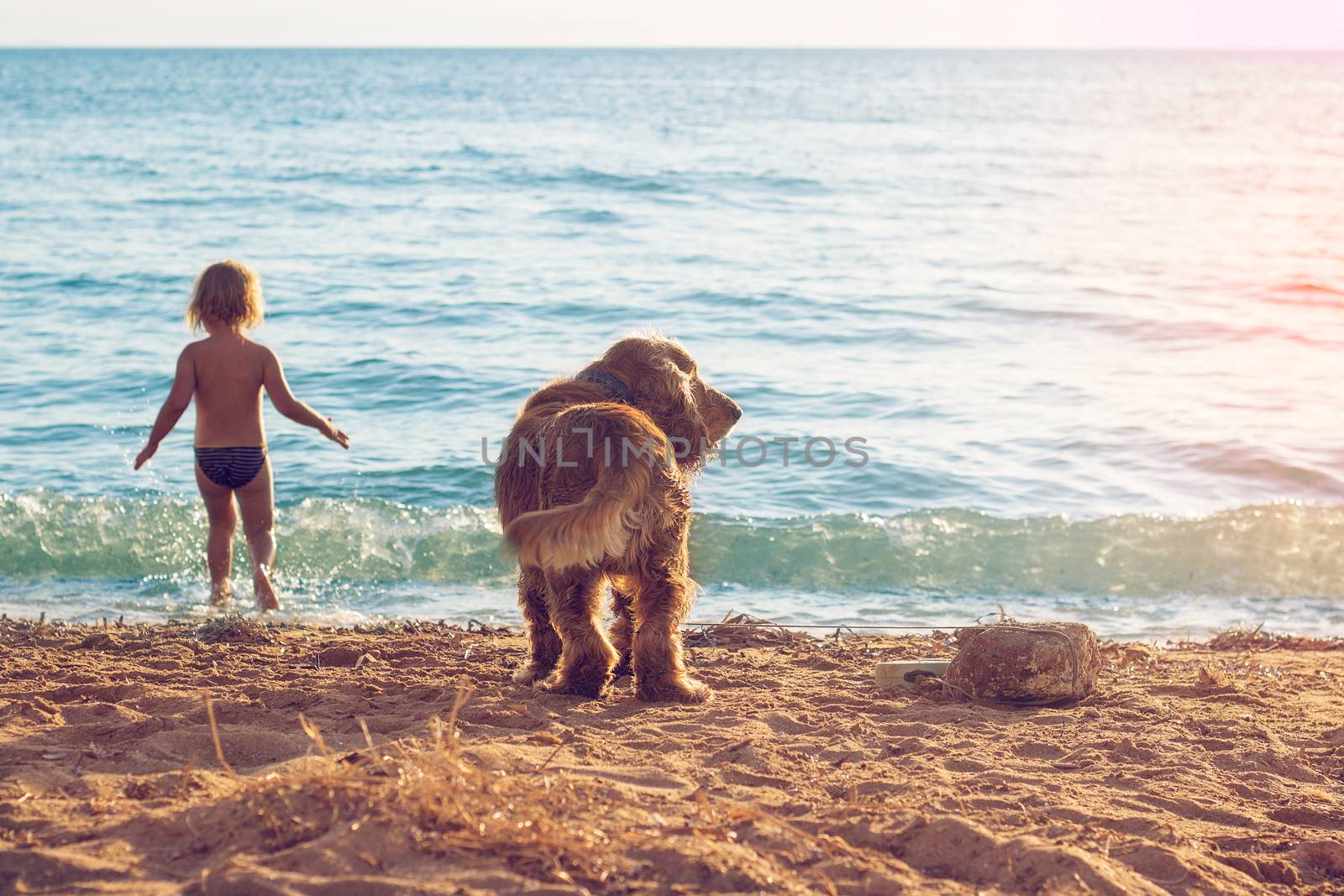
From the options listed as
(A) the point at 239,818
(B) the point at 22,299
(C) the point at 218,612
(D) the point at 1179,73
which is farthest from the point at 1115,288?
(D) the point at 1179,73

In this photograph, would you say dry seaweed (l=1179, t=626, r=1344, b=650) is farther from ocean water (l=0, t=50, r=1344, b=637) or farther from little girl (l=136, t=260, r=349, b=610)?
little girl (l=136, t=260, r=349, b=610)

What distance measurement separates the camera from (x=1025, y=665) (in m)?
5.05

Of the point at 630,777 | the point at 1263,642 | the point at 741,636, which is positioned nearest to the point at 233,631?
the point at 741,636

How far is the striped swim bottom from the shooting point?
6.96m

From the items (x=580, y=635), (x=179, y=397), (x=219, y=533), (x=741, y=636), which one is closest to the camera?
(x=580, y=635)

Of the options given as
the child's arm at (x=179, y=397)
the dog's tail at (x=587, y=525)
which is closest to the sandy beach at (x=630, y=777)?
the dog's tail at (x=587, y=525)

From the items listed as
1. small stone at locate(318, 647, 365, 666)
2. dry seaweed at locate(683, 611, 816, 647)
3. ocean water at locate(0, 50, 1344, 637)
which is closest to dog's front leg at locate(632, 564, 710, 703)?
dry seaweed at locate(683, 611, 816, 647)

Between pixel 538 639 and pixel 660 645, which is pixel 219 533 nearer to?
pixel 538 639

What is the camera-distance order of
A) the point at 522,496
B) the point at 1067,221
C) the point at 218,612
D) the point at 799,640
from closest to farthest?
1. the point at 522,496
2. the point at 799,640
3. the point at 218,612
4. the point at 1067,221

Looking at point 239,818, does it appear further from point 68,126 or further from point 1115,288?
point 68,126

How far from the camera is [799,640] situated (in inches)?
257

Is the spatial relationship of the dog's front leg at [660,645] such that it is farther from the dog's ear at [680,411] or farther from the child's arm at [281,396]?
the child's arm at [281,396]

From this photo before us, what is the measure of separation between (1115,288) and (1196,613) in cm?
1191

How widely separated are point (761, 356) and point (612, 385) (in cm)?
969
